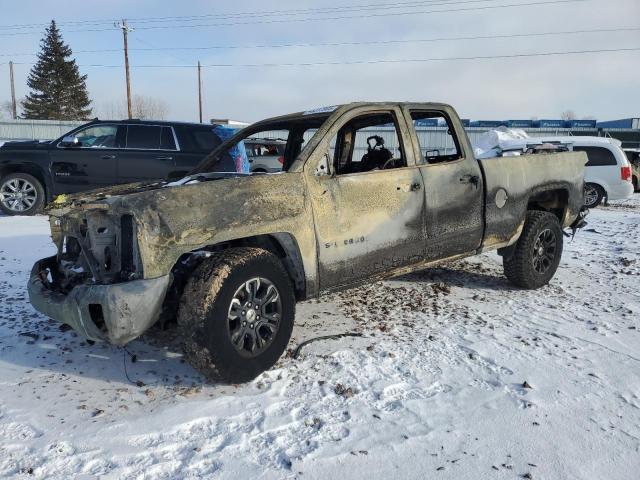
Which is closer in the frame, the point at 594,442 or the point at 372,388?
the point at 594,442

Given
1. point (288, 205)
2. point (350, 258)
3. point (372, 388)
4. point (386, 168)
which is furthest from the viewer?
point (386, 168)

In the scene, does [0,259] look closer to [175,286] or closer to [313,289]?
[175,286]

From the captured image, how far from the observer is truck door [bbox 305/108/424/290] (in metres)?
3.52

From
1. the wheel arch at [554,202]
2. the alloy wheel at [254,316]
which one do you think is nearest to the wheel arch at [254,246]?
the alloy wheel at [254,316]

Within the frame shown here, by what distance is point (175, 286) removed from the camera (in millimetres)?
3197

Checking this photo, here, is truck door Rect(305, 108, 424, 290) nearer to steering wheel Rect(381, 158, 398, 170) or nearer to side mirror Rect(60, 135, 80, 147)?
steering wheel Rect(381, 158, 398, 170)

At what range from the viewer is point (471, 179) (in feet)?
14.6

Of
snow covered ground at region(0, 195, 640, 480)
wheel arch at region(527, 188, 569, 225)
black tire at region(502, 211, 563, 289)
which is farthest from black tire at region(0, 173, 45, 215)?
wheel arch at region(527, 188, 569, 225)

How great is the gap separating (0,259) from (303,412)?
4.83 m

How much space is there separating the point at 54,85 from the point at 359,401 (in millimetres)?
58965

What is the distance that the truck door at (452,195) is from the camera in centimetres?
417

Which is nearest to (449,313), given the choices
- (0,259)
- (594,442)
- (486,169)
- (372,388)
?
(486,169)

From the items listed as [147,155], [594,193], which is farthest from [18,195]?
[594,193]

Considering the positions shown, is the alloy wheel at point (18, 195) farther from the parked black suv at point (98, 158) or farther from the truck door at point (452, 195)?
the truck door at point (452, 195)
